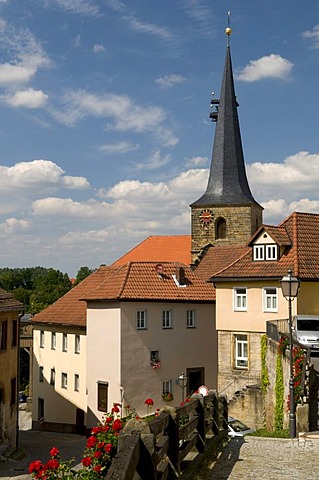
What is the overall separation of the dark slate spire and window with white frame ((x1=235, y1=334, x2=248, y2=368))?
103 ft

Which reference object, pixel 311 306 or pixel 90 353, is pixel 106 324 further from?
pixel 311 306

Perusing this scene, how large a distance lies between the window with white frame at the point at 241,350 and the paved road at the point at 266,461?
16545 mm

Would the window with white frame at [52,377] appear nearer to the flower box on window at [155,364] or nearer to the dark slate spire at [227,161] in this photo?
the flower box on window at [155,364]

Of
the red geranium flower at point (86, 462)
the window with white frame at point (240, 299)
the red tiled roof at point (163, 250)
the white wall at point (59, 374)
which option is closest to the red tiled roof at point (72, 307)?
the white wall at point (59, 374)

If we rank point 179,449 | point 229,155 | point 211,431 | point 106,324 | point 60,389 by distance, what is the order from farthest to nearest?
point 229,155
point 60,389
point 106,324
point 211,431
point 179,449

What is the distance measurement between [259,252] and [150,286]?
760cm

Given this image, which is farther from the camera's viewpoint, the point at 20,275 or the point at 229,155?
the point at 20,275

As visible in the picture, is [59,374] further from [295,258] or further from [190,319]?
[295,258]

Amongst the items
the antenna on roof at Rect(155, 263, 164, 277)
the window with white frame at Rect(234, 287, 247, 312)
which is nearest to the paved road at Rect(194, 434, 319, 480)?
the window with white frame at Rect(234, 287, 247, 312)

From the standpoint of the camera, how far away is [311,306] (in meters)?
29.2

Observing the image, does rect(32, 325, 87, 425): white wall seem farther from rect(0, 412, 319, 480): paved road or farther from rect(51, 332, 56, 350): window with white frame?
rect(0, 412, 319, 480): paved road

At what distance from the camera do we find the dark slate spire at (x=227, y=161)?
61.8 m

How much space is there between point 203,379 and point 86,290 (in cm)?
1078

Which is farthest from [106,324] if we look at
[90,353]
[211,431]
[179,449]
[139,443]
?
[139,443]
